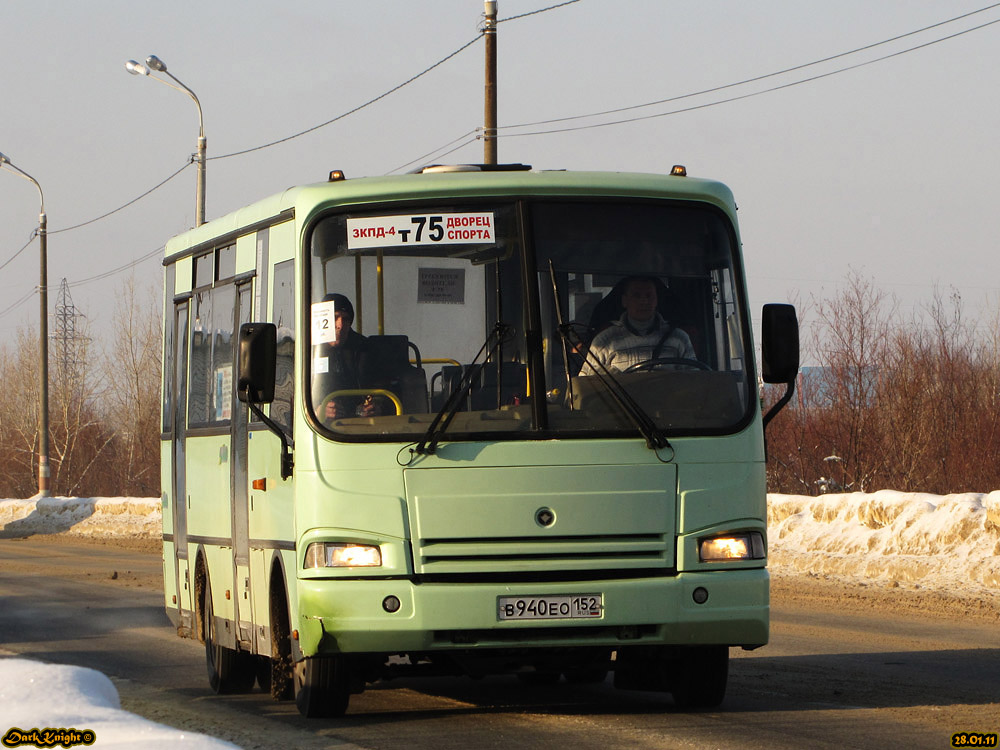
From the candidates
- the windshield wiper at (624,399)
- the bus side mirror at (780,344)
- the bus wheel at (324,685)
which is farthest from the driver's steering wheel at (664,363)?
→ the bus wheel at (324,685)

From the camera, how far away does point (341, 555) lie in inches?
302

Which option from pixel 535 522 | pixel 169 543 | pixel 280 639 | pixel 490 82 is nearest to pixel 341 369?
pixel 535 522

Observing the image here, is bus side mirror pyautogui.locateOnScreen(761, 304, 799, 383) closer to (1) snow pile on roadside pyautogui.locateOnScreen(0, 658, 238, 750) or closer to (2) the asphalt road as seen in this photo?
(2) the asphalt road

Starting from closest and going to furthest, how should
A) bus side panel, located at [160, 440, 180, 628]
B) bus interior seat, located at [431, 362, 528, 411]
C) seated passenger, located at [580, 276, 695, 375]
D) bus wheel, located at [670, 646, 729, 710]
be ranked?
bus interior seat, located at [431, 362, 528, 411], seated passenger, located at [580, 276, 695, 375], bus wheel, located at [670, 646, 729, 710], bus side panel, located at [160, 440, 180, 628]

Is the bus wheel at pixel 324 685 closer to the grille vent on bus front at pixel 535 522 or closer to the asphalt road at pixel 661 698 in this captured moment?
the asphalt road at pixel 661 698

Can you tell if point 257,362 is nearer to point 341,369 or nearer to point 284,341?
point 341,369

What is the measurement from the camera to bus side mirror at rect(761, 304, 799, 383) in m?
8.11

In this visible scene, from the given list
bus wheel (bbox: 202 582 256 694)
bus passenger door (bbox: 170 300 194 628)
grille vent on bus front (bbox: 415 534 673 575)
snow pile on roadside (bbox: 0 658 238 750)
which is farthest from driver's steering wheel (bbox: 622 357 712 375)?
bus passenger door (bbox: 170 300 194 628)

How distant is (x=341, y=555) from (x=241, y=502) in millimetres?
1791

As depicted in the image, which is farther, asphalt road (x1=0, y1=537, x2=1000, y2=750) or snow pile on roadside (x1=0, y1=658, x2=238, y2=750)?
asphalt road (x1=0, y1=537, x2=1000, y2=750)

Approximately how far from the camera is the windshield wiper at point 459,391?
775 cm

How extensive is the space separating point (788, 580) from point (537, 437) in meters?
11.5

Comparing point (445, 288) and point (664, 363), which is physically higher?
point (445, 288)

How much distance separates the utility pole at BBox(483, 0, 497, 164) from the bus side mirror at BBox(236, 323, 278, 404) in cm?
1698
